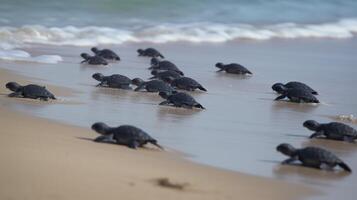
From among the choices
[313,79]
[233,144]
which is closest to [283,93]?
[313,79]

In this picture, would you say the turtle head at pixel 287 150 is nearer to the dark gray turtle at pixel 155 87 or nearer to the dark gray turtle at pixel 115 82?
the dark gray turtle at pixel 155 87

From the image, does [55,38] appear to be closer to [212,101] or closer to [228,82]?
[228,82]

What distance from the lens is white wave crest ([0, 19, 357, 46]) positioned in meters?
16.5

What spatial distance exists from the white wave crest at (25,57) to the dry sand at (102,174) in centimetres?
570

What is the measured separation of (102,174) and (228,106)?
4.67 m

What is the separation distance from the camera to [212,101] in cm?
1049

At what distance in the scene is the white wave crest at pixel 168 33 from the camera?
54.0 feet

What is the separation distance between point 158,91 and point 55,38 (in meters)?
6.37

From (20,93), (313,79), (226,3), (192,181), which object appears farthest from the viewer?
(226,3)

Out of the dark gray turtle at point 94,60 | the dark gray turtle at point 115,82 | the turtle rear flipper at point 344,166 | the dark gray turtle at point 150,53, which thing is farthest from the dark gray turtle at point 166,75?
the turtle rear flipper at point 344,166

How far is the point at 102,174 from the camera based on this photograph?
5.55 m

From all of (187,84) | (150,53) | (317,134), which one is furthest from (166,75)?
(317,134)

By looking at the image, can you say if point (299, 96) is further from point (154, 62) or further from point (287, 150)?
point (287, 150)

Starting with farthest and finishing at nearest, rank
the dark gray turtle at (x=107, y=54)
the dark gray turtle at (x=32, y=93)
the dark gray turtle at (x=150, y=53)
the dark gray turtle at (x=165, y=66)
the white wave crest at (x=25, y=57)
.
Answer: the dark gray turtle at (x=150, y=53), the dark gray turtle at (x=107, y=54), the dark gray turtle at (x=165, y=66), the white wave crest at (x=25, y=57), the dark gray turtle at (x=32, y=93)
